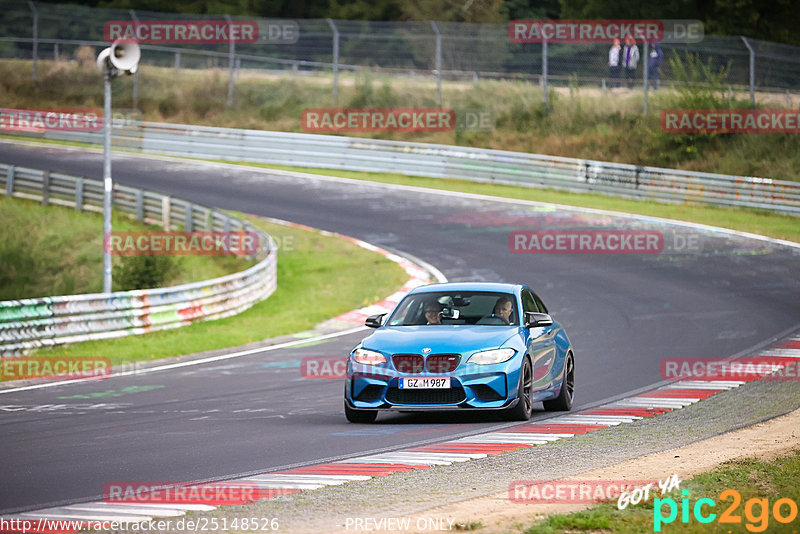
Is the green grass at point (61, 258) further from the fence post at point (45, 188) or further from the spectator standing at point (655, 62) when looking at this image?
the spectator standing at point (655, 62)

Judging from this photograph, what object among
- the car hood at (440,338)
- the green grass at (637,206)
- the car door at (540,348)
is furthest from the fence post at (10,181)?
the car hood at (440,338)

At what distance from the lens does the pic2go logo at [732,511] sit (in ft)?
21.8

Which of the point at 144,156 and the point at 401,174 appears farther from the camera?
the point at 144,156

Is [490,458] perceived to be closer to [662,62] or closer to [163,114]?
[662,62]

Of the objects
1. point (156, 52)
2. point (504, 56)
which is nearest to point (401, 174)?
point (504, 56)

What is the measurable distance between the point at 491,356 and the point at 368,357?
1197 mm

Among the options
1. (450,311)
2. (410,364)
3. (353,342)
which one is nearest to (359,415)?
(410,364)

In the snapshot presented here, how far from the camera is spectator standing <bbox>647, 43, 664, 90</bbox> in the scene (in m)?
36.3

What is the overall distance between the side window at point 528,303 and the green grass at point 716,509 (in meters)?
4.19

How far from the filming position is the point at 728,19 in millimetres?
54875

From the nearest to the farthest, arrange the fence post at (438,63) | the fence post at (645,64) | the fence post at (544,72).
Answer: the fence post at (645,64) → the fence post at (544,72) → the fence post at (438,63)

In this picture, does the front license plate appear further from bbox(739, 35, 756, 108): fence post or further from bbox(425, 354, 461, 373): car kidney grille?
bbox(739, 35, 756, 108): fence post

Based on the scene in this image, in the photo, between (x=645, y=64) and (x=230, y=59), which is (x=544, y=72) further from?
(x=230, y=59)

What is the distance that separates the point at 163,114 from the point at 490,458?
41246 millimetres
